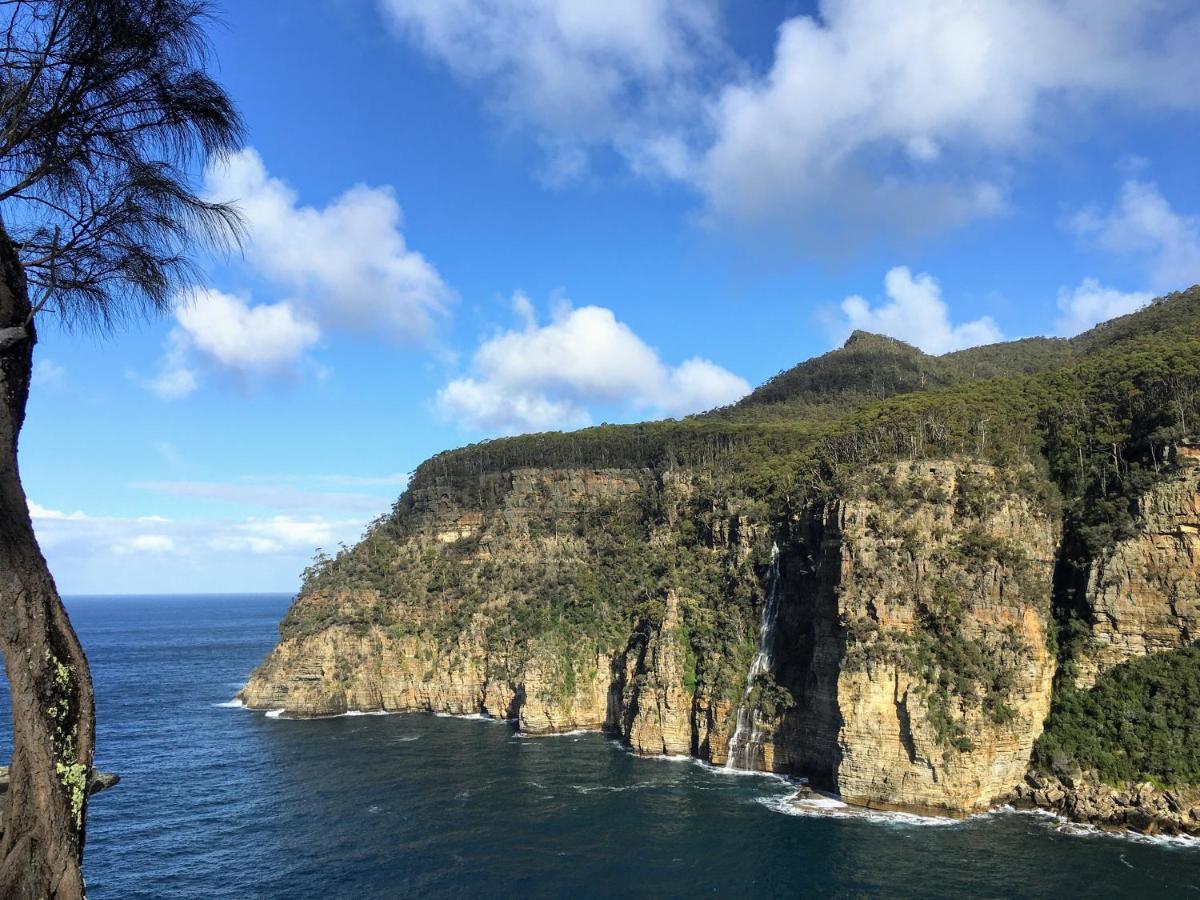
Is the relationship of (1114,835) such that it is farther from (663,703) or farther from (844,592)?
(663,703)

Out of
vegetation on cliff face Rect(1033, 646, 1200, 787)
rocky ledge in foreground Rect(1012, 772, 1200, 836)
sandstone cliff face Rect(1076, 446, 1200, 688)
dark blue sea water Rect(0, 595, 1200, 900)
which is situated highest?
sandstone cliff face Rect(1076, 446, 1200, 688)

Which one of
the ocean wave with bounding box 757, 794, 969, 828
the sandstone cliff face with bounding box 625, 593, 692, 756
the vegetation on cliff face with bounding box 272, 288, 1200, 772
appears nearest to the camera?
the ocean wave with bounding box 757, 794, 969, 828

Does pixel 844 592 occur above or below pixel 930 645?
above

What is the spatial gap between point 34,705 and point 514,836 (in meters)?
52.2

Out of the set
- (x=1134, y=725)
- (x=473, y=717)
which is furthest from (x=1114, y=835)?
(x=473, y=717)

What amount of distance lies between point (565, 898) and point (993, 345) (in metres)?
164

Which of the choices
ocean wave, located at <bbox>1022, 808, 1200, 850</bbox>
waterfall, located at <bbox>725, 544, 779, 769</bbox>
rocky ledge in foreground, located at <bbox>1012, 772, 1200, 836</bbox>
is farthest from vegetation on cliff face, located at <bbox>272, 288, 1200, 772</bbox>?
ocean wave, located at <bbox>1022, 808, 1200, 850</bbox>

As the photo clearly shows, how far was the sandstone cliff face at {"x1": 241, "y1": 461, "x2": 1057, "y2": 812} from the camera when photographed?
55.5m

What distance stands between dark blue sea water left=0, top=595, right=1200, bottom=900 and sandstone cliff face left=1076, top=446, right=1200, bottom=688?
1400cm

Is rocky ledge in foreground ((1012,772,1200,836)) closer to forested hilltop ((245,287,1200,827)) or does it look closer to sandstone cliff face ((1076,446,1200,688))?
forested hilltop ((245,287,1200,827))

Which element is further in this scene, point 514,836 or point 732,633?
point 732,633

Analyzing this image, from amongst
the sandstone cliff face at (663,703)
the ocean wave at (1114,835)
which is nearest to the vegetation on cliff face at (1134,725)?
the ocean wave at (1114,835)

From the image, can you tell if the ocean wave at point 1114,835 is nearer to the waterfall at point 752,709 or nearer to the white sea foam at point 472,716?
the waterfall at point 752,709

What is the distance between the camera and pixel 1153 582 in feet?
185
